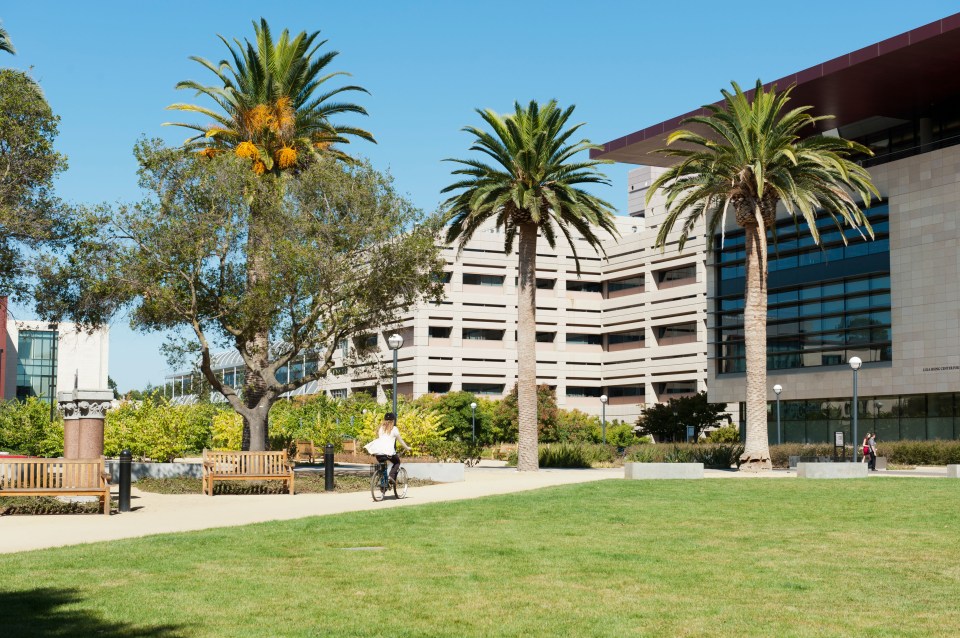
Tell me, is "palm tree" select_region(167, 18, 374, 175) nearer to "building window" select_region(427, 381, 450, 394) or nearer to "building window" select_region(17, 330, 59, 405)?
"building window" select_region(427, 381, 450, 394)

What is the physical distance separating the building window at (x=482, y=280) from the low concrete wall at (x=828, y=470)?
66.8m

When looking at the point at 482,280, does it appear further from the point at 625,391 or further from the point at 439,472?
the point at 439,472

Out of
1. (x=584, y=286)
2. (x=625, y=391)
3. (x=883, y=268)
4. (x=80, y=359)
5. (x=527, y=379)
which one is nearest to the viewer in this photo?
(x=527, y=379)

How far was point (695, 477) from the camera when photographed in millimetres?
28719

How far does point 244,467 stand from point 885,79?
129 feet

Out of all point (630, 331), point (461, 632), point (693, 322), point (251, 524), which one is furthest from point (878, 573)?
point (630, 331)

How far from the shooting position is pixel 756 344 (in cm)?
3822

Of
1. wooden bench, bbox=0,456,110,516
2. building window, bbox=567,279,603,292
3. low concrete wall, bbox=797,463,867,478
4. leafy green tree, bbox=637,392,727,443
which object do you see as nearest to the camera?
wooden bench, bbox=0,456,110,516

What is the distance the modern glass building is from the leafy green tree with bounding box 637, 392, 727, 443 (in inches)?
229

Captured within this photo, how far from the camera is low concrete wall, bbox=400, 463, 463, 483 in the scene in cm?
2774

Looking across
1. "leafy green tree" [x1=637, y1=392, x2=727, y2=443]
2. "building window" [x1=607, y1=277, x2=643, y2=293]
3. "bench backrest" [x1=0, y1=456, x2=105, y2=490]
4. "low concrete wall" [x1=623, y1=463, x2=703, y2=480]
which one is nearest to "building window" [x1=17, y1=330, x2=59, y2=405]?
"building window" [x1=607, y1=277, x2=643, y2=293]

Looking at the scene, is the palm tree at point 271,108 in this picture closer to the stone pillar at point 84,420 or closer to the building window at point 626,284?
the stone pillar at point 84,420

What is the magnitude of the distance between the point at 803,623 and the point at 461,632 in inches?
99.2

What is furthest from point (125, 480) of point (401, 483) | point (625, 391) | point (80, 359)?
point (80, 359)
